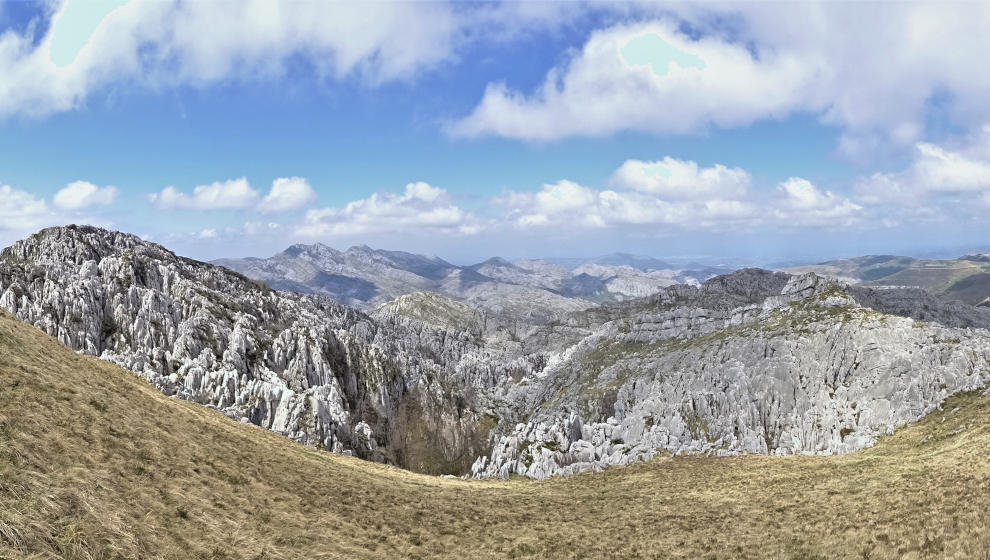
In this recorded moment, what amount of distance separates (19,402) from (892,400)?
132m

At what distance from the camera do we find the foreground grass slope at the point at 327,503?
74.8 ft

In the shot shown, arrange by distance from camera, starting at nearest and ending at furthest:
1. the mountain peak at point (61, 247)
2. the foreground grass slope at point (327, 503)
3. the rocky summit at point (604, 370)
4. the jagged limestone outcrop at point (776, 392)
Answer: the foreground grass slope at point (327, 503), the jagged limestone outcrop at point (776, 392), the rocky summit at point (604, 370), the mountain peak at point (61, 247)

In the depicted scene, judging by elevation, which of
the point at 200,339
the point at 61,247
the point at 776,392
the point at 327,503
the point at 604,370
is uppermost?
the point at 61,247

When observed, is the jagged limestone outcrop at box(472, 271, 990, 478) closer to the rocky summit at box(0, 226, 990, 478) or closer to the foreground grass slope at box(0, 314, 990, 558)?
the rocky summit at box(0, 226, 990, 478)

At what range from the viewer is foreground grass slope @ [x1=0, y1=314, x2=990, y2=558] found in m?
22.8

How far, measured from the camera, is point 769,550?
101ft

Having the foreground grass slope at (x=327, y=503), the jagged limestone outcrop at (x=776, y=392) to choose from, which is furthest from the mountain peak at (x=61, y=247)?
the foreground grass slope at (x=327, y=503)

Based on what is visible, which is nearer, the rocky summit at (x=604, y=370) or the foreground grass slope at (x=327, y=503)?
the foreground grass slope at (x=327, y=503)

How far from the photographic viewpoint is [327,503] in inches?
1492

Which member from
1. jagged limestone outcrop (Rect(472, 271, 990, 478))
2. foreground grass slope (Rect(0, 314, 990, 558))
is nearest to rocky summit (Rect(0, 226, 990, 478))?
jagged limestone outcrop (Rect(472, 271, 990, 478))

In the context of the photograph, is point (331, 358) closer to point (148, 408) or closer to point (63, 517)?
point (148, 408)

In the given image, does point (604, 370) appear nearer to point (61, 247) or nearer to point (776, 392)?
point (776, 392)

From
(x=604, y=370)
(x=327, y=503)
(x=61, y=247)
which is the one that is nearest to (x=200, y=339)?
(x=61, y=247)

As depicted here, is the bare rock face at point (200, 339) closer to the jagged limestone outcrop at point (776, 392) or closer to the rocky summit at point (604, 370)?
the rocky summit at point (604, 370)
